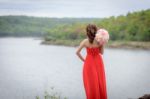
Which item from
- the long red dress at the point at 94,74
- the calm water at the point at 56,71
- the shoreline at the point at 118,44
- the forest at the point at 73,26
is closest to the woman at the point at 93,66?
the long red dress at the point at 94,74

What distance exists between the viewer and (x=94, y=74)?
5105 mm

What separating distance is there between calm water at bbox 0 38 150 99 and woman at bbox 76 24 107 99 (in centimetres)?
437

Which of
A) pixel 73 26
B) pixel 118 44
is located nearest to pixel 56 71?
pixel 73 26

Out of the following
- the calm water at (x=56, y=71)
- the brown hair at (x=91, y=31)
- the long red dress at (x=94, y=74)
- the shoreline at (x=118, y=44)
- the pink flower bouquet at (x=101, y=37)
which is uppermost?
the brown hair at (x=91, y=31)

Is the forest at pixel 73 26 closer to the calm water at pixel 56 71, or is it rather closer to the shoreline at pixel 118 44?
the shoreline at pixel 118 44

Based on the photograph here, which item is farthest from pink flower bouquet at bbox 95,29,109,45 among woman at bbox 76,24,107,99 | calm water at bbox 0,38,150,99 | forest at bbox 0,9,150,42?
forest at bbox 0,9,150,42

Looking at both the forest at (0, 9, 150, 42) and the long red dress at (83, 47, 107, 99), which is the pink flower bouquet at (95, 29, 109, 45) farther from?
the forest at (0, 9, 150, 42)

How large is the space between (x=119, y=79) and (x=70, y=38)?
4.60 ft

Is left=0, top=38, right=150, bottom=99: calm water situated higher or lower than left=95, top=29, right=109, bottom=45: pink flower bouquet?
A: lower

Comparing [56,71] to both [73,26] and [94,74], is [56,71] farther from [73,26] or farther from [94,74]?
[94,74]

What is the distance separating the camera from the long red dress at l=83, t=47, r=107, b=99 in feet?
16.5

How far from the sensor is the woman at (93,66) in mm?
4969

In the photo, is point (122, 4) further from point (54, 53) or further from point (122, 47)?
point (54, 53)

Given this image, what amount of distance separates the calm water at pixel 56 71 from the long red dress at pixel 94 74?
4.36 meters
